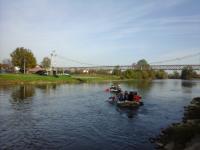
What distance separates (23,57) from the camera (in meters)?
116

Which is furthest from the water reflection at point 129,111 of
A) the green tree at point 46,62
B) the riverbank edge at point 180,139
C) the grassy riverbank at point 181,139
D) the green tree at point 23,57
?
the green tree at point 46,62

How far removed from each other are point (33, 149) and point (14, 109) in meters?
17.1

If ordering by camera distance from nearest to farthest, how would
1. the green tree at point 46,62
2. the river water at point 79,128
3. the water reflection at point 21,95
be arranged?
the river water at point 79,128, the water reflection at point 21,95, the green tree at point 46,62

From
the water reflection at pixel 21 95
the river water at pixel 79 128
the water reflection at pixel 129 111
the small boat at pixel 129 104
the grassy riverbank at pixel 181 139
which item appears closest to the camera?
the grassy riverbank at pixel 181 139

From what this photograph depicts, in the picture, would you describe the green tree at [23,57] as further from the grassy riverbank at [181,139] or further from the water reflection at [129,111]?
the grassy riverbank at [181,139]

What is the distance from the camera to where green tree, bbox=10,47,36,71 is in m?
116

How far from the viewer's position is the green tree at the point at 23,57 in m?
116

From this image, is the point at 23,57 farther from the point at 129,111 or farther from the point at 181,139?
the point at 181,139

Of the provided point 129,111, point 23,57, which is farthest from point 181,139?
point 23,57

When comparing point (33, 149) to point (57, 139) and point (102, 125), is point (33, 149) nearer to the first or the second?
point (57, 139)

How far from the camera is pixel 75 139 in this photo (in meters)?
21.0

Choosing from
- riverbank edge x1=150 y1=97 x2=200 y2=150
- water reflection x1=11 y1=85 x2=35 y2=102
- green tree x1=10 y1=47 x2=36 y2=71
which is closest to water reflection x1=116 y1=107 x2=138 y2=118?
riverbank edge x1=150 y1=97 x2=200 y2=150

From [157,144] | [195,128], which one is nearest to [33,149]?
[157,144]

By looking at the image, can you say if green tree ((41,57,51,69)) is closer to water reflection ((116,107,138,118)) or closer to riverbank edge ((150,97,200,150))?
water reflection ((116,107,138,118))
